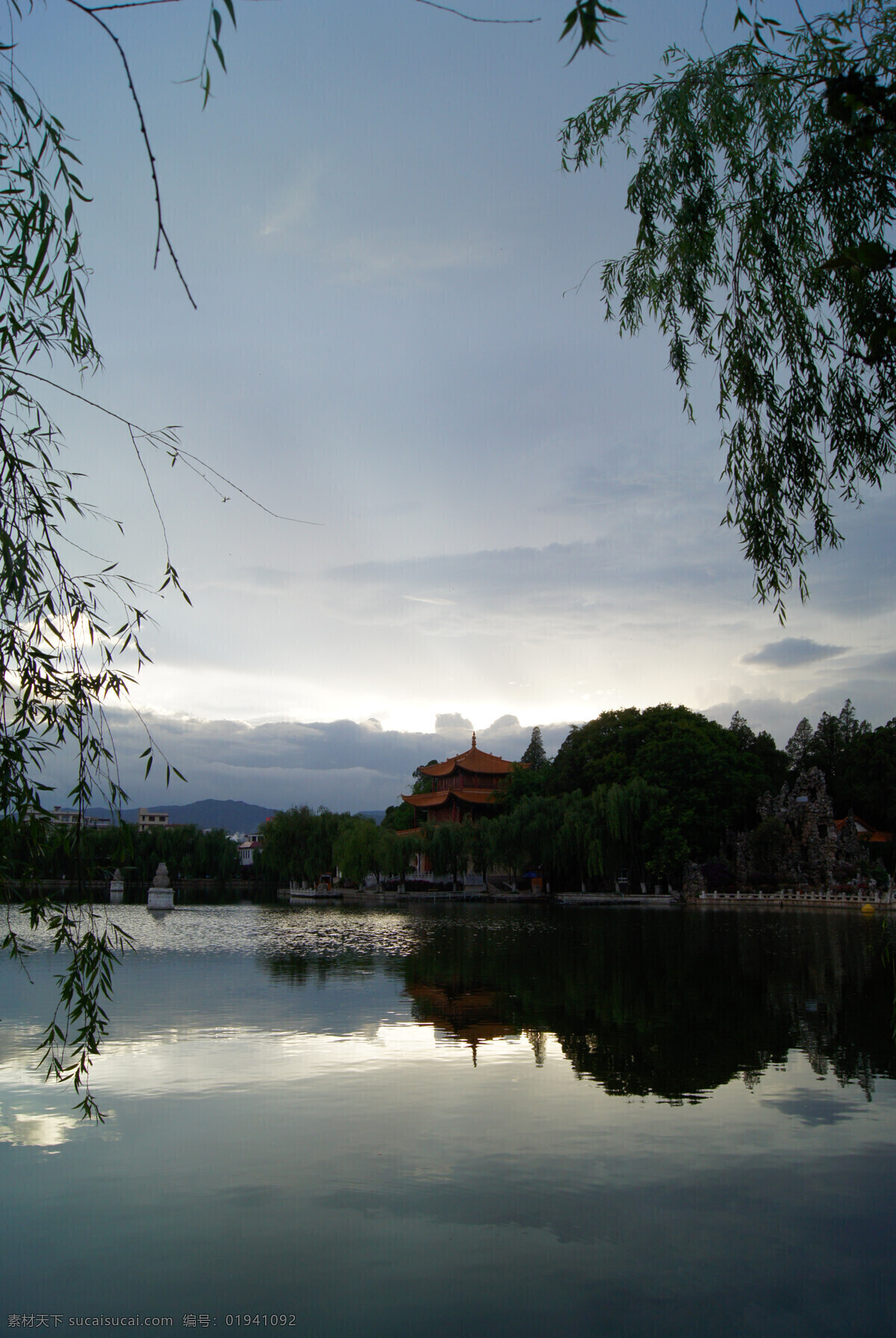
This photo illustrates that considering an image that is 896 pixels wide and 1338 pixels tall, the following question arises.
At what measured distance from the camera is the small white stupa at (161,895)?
31.5m

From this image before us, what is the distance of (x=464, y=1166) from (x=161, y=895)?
94.7 ft

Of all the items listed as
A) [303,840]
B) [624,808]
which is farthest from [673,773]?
[303,840]

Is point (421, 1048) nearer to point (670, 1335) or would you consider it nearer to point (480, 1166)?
point (480, 1166)

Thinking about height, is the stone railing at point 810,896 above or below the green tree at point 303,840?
below

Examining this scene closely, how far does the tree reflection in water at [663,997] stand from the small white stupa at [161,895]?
14.8 metres

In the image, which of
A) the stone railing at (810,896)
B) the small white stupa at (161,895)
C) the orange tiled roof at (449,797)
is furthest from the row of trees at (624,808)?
the small white stupa at (161,895)

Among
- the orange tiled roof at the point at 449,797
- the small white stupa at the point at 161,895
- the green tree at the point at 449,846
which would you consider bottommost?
the small white stupa at the point at 161,895

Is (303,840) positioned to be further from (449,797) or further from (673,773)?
(673,773)

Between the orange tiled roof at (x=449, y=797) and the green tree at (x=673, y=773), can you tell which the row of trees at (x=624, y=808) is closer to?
the green tree at (x=673, y=773)

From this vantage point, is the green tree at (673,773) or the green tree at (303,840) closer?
the green tree at (673,773)

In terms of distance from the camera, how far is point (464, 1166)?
518 centimetres

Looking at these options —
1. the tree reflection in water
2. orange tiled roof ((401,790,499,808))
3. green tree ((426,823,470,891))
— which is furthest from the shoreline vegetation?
the tree reflection in water

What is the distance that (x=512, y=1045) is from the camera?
27.3 ft

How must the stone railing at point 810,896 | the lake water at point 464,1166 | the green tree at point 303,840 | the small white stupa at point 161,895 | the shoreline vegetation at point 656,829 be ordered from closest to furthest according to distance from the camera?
the lake water at point 464,1166
the stone railing at point 810,896
the small white stupa at point 161,895
the shoreline vegetation at point 656,829
the green tree at point 303,840
